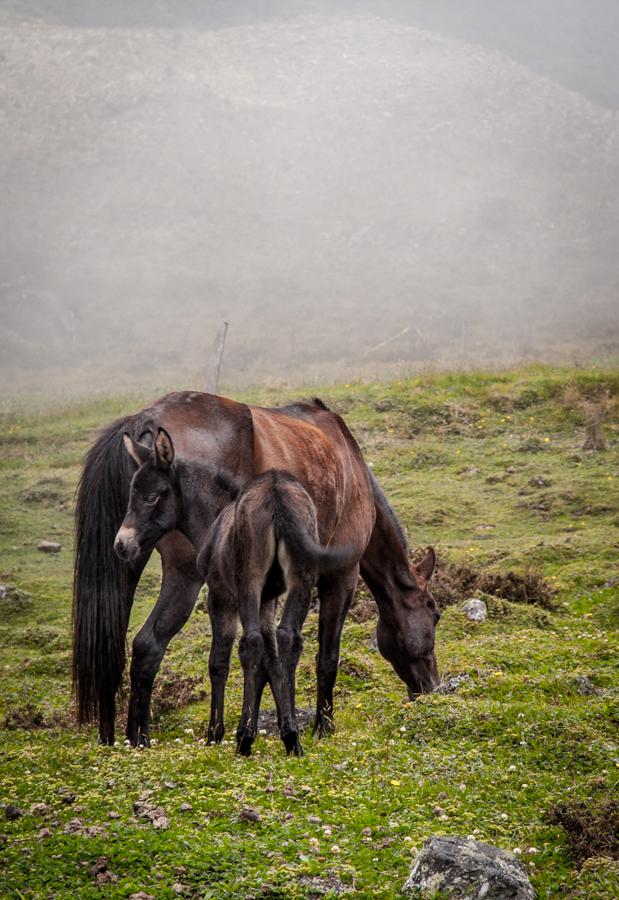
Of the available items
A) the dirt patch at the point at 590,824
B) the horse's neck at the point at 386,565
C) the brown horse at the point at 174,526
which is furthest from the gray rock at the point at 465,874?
the horse's neck at the point at 386,565

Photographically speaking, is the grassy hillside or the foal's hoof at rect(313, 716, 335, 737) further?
the foal's hoof at rect(313, 716, 335, 737)

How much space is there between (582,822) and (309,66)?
295 feet

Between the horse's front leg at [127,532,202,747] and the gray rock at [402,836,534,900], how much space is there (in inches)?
141

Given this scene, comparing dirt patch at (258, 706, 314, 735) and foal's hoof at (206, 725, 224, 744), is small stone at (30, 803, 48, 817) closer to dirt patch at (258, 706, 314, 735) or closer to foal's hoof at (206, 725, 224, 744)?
foal's hoof at (206, 725, 224, 744)

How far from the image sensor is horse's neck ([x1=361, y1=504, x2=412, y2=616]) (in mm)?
8883

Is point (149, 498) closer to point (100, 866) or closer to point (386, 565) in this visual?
point (386, 565)

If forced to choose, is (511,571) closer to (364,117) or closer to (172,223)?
(172,223)

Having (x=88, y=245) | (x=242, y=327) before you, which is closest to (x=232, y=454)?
(x=242, y=327)

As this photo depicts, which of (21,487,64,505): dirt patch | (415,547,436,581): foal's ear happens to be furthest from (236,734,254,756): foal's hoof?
(21,487,64,505): dirt patch

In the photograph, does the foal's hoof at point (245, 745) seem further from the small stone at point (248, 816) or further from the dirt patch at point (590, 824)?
the dirt patch at point (590, 824)

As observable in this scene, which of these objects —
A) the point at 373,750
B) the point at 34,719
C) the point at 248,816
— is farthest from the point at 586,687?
the point at 34,719

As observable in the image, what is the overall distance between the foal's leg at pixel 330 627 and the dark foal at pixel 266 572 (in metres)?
1.18

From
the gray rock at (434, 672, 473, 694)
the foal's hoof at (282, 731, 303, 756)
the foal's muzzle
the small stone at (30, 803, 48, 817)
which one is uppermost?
the foal's muzzle

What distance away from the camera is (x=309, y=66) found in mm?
86688
